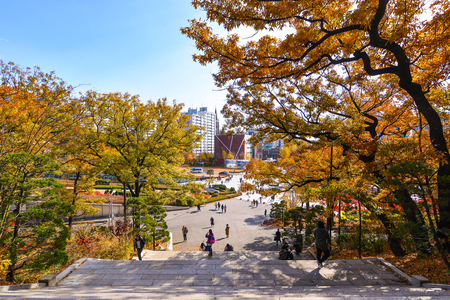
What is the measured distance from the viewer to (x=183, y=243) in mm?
14719

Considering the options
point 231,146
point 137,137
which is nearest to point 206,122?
point 231,146

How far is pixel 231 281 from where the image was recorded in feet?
17.4

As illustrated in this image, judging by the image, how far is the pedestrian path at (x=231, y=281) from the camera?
412 centimetres

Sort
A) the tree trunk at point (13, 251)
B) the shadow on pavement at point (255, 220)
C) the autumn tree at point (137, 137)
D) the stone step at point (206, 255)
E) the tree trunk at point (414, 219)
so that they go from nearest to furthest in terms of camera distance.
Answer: the tree trunk at point (414, 219) < the tree trunk at point (13, 251) < the stone step at point (206, 255) < the autumn tree at point (137, 137) < the shadow on pavement at point (255, 220)

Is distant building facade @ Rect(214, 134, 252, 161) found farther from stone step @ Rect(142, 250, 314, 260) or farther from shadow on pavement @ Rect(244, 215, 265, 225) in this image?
stone step @ Rect(142, 250, 314, 260)

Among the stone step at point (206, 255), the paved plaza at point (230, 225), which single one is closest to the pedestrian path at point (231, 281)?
the stone step at point (206, 255)

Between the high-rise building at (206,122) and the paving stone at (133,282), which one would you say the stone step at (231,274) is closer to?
the paving stone at (133,282)

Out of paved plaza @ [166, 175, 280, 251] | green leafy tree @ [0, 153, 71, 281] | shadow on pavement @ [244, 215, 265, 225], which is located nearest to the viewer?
green leafy tree @ [0, 153, 71, 281]

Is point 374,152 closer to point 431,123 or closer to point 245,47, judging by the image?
point 431,123

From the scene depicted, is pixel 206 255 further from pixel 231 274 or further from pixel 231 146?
pixel 231 146

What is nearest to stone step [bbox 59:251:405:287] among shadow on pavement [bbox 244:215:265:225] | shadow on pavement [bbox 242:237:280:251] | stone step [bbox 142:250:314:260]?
stone step [bbox 142:250:314:260]

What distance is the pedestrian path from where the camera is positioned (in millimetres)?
4125

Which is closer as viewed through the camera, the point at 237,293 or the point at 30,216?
the point at 237,293

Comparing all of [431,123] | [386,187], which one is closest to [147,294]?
[386,187]
